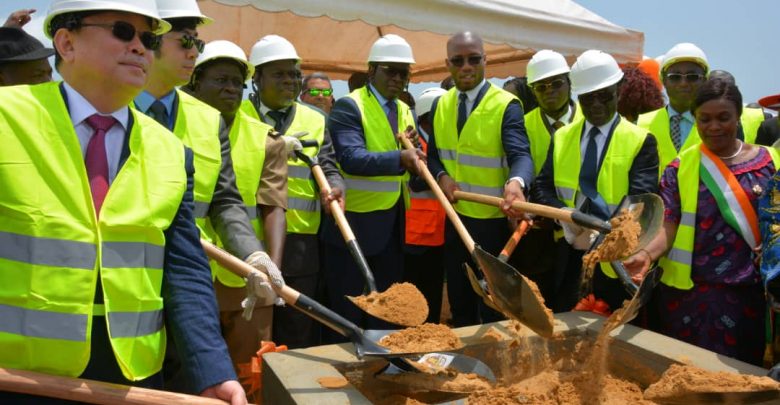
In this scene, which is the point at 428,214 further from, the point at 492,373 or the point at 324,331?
the point at 492,373

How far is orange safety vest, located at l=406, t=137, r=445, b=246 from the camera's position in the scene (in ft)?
15.5

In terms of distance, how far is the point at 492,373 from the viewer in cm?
271

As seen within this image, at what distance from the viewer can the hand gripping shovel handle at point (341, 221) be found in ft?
10.8

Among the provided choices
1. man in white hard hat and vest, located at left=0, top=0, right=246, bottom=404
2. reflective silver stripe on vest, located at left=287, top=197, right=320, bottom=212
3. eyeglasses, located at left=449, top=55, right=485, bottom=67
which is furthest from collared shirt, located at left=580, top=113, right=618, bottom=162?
man in white hard hat and vest, located at left=0, top=0, right=246, bottom=404

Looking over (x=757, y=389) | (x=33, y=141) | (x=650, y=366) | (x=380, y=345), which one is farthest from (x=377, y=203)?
(x=33, y=141)

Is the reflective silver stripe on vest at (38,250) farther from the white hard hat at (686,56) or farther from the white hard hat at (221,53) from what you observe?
the white hard hat at (686,56)

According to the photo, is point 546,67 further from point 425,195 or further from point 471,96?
point 425,195

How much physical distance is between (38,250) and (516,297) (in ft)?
6.04

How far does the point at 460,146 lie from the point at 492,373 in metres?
1.95

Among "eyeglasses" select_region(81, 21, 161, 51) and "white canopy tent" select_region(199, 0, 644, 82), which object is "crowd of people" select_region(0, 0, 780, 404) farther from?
"white canopy tent" select_region(199, 0, 644, 82)

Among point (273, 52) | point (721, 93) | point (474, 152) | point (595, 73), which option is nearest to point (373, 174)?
point (474, 152)

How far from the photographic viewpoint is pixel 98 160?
1.77m

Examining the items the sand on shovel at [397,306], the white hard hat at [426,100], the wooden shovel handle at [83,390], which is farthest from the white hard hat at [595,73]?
the wooden shovel handle at [83,390]

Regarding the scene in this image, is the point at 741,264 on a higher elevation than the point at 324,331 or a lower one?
higher
